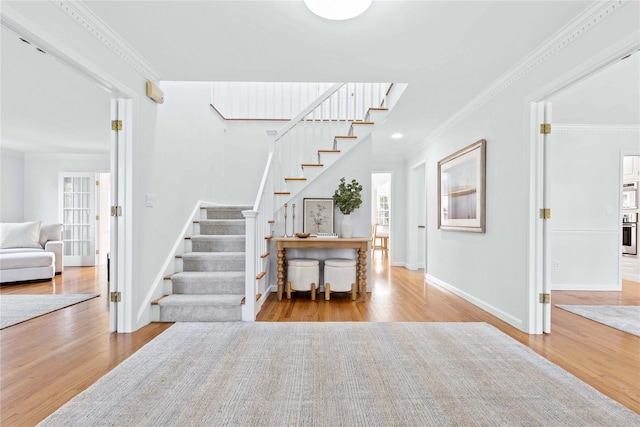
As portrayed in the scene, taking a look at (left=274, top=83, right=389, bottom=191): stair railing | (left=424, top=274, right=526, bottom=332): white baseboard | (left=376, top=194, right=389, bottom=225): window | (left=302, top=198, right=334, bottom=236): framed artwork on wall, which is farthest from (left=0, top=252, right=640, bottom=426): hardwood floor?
(left=376, top=194, right=389, bottom=225): window

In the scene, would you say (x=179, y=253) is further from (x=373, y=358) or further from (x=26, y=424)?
(x=373, y=358)

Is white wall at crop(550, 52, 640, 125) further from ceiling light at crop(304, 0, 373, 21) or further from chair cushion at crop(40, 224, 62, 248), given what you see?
chair cushion at crop(40, 224, 62, 248)

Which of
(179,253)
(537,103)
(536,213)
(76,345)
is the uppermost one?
(537,103)

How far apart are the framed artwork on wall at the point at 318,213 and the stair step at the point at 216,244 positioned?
994 mm

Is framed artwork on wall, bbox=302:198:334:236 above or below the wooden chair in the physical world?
above

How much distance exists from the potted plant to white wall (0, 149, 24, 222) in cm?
670

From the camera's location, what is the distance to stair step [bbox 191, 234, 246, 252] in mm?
3904

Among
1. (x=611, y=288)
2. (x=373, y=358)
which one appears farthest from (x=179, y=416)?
(x=611, y=288)

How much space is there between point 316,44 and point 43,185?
283 inches

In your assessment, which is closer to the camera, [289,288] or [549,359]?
[549,359]

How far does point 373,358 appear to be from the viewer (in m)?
2.26

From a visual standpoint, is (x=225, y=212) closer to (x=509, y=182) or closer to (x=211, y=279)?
(x=211, y=279)

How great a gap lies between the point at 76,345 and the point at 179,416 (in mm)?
1536

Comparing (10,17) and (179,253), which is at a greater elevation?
(10,17)
